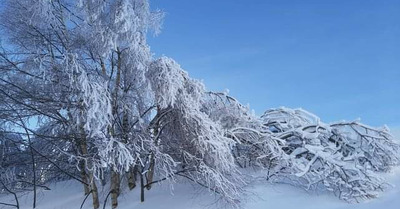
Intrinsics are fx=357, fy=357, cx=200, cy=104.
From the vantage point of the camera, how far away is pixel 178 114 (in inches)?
377

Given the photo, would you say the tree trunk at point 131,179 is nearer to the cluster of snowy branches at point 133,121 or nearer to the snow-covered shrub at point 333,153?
the cluster of snowy branches at point 133,121

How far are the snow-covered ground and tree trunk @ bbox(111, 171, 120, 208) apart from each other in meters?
0.18

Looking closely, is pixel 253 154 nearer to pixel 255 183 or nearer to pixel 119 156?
pixel 255 183

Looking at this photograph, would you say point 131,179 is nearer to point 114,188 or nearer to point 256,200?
point 114,188

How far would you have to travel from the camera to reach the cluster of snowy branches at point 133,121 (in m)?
8.73

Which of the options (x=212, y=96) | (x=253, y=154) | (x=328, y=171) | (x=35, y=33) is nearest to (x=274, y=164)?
(x=253, y=154)

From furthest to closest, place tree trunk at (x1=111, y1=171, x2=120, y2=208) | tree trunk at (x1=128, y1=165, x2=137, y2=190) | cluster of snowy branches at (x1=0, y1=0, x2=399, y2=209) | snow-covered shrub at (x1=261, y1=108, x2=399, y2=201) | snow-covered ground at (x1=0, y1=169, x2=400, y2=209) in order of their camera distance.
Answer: tree trunk at (x1=128, y1=165, x2=137, y2=190) → tree trunk at (x1=111, y1=171, x2=120, y2=208) → cluster of snowy branches at (x1=0, y1=0, x2=399, y2=209) → snow-covered shrub at (x1=261, y1=108, x2=399, y2=201) → snow-covered ground at (x1=0, y1=169, x2=400, y2=209)

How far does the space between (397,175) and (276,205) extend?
4.00 m

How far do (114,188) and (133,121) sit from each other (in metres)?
1.97

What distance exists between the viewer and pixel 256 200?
8695 mm

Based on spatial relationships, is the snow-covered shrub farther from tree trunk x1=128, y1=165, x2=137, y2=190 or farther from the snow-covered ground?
tree trunk x1=128, y1=165, x2=137, y2=190

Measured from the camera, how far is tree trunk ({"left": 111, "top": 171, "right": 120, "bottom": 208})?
981cm

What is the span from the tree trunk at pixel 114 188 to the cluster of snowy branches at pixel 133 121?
0.04 meters

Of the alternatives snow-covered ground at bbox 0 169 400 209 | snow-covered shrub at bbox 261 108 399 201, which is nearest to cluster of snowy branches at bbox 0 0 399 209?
snow-covered shrub at bbox 261 108 399 201
